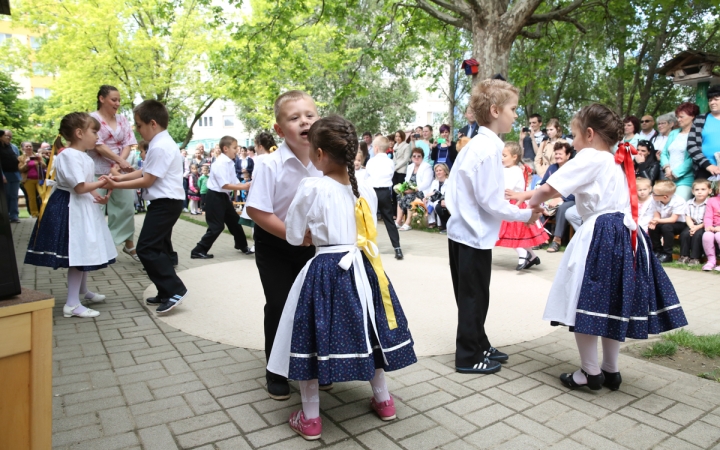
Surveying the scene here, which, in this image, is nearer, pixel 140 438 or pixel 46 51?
pixel 140 438

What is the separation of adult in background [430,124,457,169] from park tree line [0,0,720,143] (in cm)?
157

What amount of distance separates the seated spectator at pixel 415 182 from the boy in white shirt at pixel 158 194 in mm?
7222

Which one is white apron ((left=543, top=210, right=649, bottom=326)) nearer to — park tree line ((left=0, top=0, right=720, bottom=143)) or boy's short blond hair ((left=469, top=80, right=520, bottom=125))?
boy's short blond hair ((left=469, top=80, right=520, bottom=125))

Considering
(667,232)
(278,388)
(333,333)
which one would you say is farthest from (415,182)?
(333,333)

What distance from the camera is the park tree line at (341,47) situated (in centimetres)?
1263

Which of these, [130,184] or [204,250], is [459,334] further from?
[204,250]

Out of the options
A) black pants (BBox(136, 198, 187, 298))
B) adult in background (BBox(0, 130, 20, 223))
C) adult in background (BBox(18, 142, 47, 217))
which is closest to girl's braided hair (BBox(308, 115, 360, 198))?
black pants (BBox(136, 198, 187, 298))

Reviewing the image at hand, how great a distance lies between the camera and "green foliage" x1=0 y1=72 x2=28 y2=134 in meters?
30.4

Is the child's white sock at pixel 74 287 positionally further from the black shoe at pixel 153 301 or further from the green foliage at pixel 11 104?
the green foliage at pixel 11 104

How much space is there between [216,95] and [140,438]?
22.6m

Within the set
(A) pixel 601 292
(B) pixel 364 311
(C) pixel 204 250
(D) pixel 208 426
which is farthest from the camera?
(C) pixel 204 250

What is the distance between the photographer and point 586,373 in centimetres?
335

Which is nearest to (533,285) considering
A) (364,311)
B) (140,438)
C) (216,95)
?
(364,311)

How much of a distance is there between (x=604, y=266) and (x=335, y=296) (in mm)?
1651
